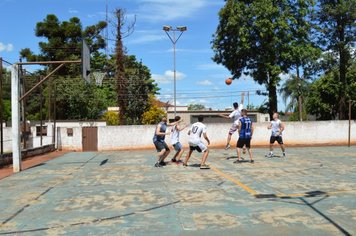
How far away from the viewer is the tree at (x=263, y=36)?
97.7 feet

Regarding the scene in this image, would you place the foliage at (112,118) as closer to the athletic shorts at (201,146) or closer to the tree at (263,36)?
the tree at (263,36)

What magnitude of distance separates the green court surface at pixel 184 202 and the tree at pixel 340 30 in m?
19.9

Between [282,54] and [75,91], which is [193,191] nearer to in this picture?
[282,54]

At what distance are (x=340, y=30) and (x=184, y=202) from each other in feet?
86.8

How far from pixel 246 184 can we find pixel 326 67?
24.3 meters

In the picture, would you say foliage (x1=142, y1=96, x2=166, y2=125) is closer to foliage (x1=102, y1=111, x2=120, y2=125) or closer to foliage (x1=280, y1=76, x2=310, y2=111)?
foliage (x1=102, y1=111, x2=120, y2=125)

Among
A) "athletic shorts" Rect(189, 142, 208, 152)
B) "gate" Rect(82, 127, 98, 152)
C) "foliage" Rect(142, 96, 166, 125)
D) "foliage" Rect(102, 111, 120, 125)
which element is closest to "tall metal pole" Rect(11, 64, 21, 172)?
"athletic shorts" Rect(189, 142, 208, 152)

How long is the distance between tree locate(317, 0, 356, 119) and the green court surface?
19934 millimetres

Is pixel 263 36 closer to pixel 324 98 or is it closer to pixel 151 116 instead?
pixel 324 98

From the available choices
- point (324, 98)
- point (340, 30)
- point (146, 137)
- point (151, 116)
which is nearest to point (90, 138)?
point (146, 137)

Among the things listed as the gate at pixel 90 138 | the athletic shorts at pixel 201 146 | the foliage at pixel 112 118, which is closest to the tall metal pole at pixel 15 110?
the athletic shorts at pixel 201 146

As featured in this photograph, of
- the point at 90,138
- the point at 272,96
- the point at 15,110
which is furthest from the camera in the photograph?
the point at 272,96

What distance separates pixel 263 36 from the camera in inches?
1169

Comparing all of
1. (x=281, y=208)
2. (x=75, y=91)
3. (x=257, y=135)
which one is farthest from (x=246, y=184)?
(x=75, y=91)
